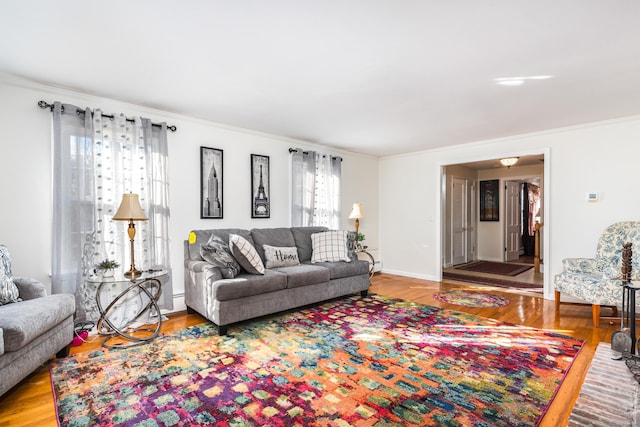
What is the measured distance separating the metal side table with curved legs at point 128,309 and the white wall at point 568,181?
447 centimetres

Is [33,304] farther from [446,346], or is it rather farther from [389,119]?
[389,119]

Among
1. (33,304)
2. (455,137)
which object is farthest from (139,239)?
(455,137)

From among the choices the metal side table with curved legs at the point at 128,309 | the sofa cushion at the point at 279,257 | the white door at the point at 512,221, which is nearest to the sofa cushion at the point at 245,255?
the sofa cushion at the point at 279,257

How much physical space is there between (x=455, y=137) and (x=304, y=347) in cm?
384

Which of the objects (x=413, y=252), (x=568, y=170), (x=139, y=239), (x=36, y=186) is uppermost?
(x=568, y=170)

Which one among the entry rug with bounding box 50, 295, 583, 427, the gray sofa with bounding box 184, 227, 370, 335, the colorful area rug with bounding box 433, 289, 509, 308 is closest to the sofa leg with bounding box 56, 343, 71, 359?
the entry rug with bounding box 50, 295, 583, 427

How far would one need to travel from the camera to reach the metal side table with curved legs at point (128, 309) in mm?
2916

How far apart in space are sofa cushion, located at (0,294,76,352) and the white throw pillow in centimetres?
272

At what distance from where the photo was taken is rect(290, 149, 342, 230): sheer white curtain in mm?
5031

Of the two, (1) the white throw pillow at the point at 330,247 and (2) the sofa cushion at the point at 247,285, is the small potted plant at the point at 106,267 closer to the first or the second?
(2) the sofa cushion at the point at 247,285

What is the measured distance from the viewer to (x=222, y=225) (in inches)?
168

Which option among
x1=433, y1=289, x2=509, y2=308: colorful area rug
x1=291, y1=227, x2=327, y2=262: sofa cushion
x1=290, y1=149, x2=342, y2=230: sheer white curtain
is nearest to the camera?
x1=433, y1=289, x2=509, y2=308: colorful area rug

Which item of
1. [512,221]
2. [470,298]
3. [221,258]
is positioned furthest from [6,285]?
[512,221]

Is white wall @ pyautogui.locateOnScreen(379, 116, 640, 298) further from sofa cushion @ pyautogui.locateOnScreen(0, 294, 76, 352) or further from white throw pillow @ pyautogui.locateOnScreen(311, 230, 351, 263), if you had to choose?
sofa cushion @ pyautogui.locateOnScreen(0, 294, 76, 352)
